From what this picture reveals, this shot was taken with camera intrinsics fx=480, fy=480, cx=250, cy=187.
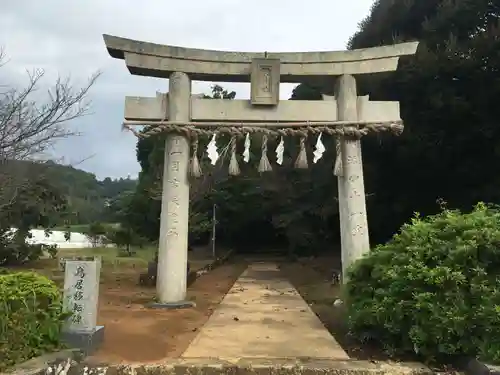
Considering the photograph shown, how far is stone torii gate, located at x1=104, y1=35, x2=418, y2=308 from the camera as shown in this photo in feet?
29.3

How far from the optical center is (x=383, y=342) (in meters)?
5.58

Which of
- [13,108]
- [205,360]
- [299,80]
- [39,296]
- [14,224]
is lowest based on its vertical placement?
[205,360]

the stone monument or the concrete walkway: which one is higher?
the stone monument

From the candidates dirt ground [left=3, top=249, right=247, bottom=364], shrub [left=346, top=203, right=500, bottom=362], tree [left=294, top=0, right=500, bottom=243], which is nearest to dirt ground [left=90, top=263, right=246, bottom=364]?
dirt ground [left=3, top=249, right=247, bottom=364]

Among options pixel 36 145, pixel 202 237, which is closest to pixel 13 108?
pixel 36 145

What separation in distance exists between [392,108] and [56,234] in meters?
38.8

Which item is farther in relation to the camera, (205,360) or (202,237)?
(202,237)

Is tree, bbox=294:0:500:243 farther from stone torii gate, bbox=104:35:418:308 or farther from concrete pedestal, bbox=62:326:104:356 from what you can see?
concrete pedestal, bbox=62:326:104:356

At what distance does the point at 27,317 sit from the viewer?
4645 millimetres

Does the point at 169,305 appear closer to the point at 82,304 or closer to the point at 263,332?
the point at 263,332

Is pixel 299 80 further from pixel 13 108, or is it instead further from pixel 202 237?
pixel 202 237

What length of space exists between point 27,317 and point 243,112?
5.57 m

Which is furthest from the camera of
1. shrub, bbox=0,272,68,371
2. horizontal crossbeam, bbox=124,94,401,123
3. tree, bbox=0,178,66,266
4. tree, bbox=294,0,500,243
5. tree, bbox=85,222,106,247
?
tree, bbox=85,222,106,247

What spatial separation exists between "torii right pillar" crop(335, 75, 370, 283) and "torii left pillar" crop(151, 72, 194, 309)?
2.91 meters
